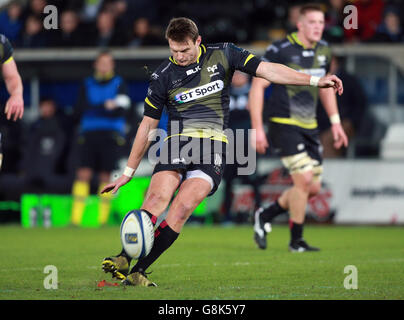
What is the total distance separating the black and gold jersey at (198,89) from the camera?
23.3 feet

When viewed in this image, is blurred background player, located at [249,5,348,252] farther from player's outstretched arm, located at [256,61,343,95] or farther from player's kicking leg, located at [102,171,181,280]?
player's kicking leg, located at [102,171,181,280]

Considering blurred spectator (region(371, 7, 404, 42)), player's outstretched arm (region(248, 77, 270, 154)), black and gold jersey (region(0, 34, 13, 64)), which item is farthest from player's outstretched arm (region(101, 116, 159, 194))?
blurred spectator (region(371, 7, 404, 42))

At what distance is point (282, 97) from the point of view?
1038cm

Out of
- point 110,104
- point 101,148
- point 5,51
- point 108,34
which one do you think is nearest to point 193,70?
point 5,51

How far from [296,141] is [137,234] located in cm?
408

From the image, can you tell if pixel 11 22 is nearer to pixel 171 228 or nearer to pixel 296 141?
pixel 296 141

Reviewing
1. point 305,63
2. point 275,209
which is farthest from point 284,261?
point 305,63

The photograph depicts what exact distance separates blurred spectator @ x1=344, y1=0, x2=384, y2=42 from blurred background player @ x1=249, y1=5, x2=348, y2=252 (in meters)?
6.06

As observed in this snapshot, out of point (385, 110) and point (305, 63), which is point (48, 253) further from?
point (385, 110)

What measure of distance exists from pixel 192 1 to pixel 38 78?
3861 mm

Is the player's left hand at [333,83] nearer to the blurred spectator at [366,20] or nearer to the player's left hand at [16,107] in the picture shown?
the player's left hand at [16,107]

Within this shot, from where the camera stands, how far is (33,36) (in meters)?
17.5

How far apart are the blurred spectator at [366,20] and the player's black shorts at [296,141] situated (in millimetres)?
6366

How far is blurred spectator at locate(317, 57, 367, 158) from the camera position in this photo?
49.5ft
